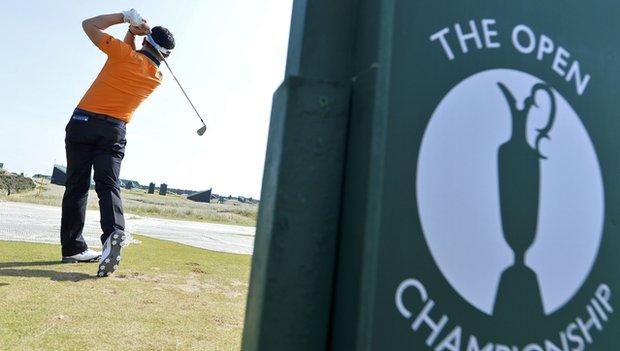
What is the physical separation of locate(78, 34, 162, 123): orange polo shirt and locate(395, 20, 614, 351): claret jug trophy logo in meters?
2.50

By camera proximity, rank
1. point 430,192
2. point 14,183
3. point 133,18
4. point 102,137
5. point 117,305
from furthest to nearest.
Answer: point 14,183
point 133,18
point 102,137
point 117,305
point 430,192

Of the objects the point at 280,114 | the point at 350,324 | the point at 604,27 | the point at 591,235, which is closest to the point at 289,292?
the point at 350,324

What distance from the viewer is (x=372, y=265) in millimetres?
608

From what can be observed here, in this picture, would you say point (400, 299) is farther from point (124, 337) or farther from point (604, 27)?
point (124, 337)

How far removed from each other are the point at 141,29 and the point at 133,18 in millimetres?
92

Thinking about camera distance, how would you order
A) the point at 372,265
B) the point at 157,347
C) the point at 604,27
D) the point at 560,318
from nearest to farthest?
the point at 372,265 < the point at 560,318 < the point at 604,27 < the point at 157,347

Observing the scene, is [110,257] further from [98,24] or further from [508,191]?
[508,191]

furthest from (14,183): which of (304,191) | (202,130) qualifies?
(304,191)

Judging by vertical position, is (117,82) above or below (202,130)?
below

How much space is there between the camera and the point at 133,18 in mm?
2959

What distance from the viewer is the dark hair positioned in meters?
2.88

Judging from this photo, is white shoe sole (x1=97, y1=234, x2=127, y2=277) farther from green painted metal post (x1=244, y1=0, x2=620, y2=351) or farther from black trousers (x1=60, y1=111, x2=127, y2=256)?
green painted metal post (x1=244, y1=0, x2=620, y2=351)

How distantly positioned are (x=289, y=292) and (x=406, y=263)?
7.1 inches

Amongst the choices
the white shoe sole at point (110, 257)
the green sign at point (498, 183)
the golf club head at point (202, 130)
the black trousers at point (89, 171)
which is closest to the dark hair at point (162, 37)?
the black trousers at point (89, 171)
